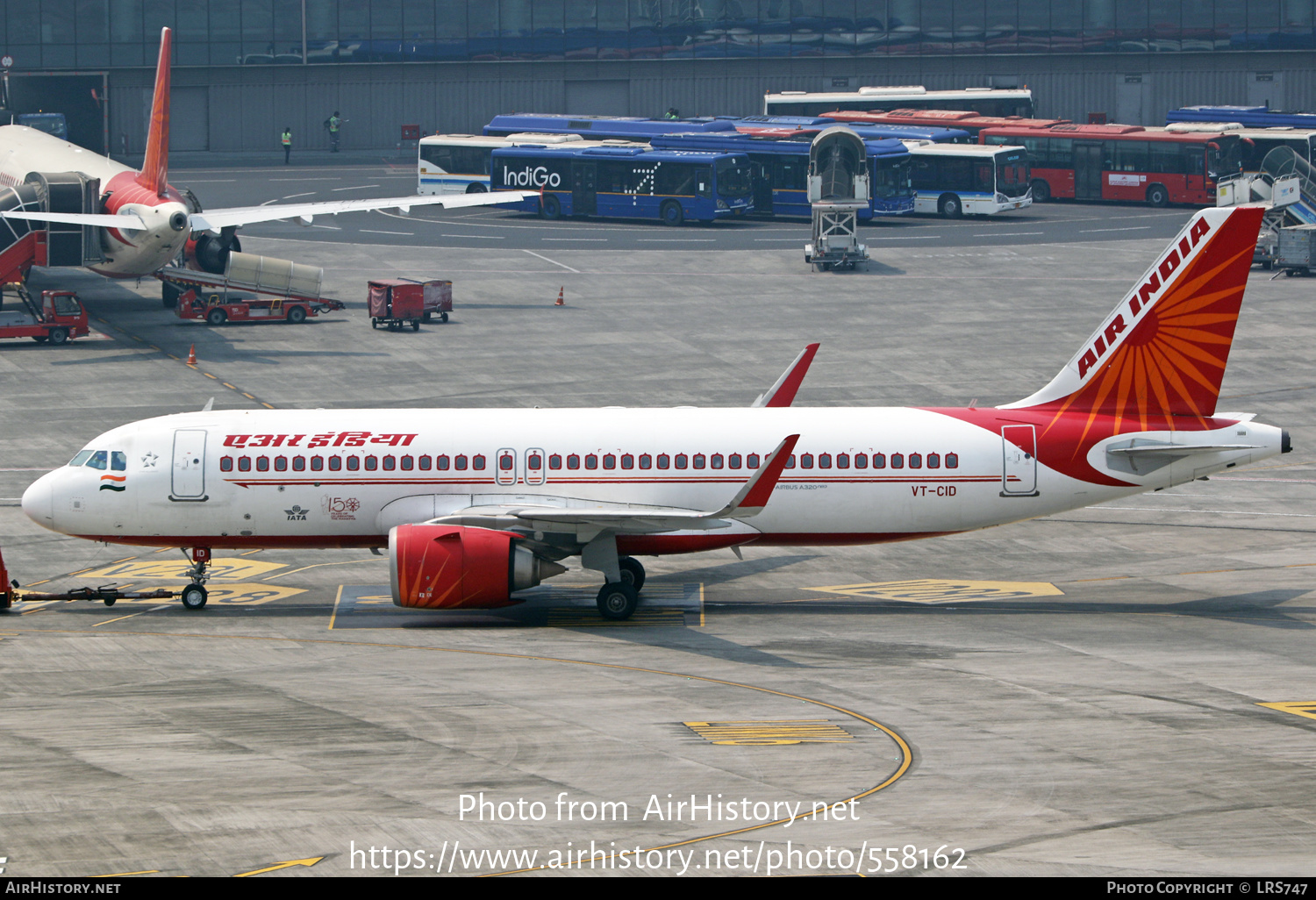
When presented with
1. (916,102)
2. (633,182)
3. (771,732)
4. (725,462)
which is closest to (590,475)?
(725,462)

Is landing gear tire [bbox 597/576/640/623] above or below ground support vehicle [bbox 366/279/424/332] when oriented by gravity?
below

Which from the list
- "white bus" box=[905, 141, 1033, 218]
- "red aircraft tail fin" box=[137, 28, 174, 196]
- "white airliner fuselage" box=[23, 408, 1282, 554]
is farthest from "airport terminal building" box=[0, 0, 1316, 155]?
"white airliner fuselage" box=[23, 408, 1282, 554]

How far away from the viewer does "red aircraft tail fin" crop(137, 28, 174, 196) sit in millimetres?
73875

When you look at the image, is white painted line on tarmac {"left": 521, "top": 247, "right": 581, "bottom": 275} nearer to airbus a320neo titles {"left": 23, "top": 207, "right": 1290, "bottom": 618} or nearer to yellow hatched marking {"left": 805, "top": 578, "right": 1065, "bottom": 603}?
yellow hatched marking {"left": 805, "top": 578, "right": 1065, "bottom": 603}

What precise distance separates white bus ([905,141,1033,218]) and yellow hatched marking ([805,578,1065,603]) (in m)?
72.3

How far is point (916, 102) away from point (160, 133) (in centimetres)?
7803

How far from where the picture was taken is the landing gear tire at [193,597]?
39.8 metres

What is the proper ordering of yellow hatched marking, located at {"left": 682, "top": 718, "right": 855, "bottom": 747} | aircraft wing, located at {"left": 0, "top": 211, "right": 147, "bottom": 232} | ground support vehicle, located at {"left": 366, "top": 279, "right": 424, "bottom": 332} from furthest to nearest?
1. ground support vehicle, located at {"left": 366, "top": 279, "right": 424, "bottom": 332}
2. aircraft wing, located at {"left": 0, "top": 211, "right": 147, "bottom": 232}
3. yellow hatched marking, located at {"left": 682, "top": 718, "right": 855, "bottom": 747}

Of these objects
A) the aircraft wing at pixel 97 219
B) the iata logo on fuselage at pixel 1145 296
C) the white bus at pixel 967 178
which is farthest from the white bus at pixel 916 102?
the iata logo on fuselage at pixel 1145 296

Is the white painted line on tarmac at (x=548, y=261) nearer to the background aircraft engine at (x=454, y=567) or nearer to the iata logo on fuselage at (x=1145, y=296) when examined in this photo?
the iata logo on fuselage at (x=1145, y=296)

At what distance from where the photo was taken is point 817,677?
3319 centimetres

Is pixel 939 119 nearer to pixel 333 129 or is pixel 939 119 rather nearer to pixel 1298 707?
pixel 333 129
